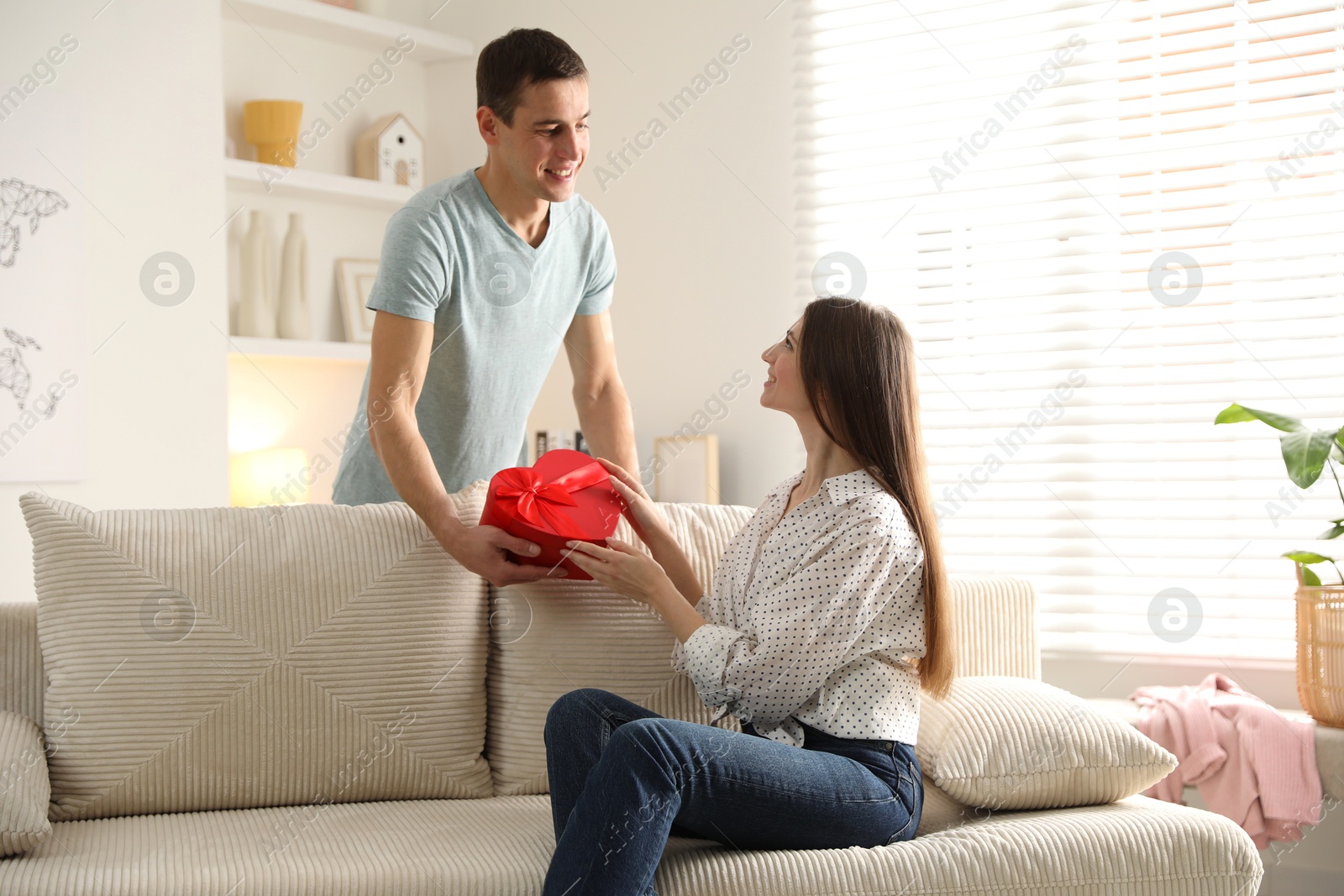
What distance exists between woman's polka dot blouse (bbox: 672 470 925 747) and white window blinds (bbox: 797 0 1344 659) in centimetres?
149

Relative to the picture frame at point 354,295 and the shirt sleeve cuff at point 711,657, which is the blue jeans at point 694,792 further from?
the picture frame at point 354,295

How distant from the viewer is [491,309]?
2031 mm

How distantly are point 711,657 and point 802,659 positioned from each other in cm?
13

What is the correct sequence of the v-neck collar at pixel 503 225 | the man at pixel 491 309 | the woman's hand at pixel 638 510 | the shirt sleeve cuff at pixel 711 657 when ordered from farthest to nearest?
the v-neck collar at pixel 503 225
the man at pixel 491 309
the woman's hand at pixel 638 510
the shirt sleeve cuff at pixel 711 657

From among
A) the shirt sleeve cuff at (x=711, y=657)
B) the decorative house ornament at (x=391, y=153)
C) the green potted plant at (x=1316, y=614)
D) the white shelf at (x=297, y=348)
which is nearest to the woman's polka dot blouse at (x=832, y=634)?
the shirt sleeve cuff at (x=711, y=657)

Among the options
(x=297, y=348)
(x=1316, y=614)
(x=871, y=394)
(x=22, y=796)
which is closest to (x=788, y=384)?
(x=871, y=394)

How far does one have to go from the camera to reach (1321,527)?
8.83ft

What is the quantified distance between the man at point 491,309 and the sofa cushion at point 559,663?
0.12m

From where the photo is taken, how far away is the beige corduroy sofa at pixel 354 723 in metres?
1.47

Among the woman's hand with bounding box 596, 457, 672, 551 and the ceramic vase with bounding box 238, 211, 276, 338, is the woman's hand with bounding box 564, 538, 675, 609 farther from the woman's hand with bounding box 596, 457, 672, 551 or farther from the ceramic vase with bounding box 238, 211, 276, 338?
the ceramic vase with bounding box 238, 211, 276, 338

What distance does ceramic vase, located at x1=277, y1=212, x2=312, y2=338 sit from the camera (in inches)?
139

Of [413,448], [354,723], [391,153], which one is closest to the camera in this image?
[354,723]

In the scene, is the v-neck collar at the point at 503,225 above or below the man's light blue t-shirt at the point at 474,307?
above

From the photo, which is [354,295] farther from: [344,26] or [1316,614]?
[1316,614]
